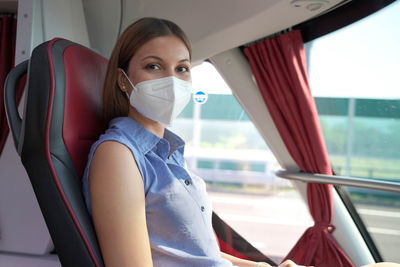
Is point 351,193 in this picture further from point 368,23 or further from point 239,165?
point 239,165

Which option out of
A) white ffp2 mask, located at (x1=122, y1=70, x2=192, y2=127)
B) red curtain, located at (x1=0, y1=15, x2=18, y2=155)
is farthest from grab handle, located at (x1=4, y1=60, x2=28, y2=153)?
red curtain, located at (x1=0, y1=15, x2=18, y2=155)

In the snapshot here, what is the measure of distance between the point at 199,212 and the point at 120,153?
0.34 metres

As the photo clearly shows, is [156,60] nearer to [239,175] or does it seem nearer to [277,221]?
[277,221]

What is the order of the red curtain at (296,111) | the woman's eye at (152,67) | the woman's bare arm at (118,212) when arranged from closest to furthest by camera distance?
the woman's bare arm at (118,212), the woman's eye at (152,67), the red curtain at (296,111)

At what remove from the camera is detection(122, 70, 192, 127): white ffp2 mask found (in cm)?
138

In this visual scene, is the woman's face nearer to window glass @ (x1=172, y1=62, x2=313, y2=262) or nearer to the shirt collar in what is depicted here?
the shirt collar

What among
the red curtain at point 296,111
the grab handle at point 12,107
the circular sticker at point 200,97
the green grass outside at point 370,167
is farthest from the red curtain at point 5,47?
the green grass outside at point 370,167

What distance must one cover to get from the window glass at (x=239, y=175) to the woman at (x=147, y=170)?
4.25ft

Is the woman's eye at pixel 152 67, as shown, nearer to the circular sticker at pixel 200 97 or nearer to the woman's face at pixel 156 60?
the woman's face at pixel 156 60

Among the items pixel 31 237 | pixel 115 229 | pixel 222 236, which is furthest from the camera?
pixel 222 236

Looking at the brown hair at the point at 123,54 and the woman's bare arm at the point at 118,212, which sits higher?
the brown hair at the point at 123,54

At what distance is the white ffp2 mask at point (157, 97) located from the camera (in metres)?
1.38

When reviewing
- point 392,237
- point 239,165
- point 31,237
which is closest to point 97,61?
point 31,237

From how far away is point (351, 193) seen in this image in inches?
111
